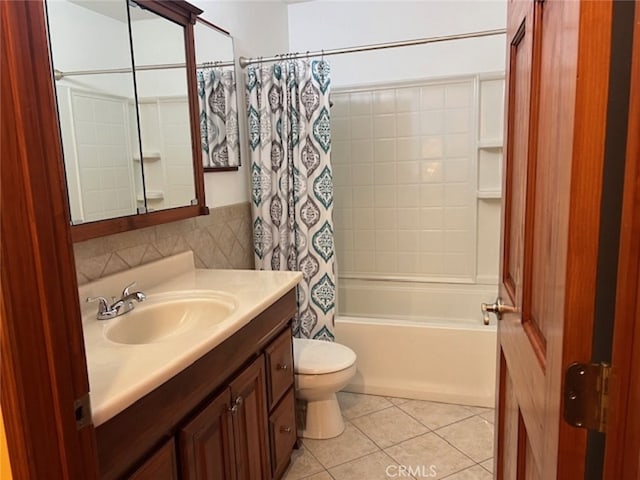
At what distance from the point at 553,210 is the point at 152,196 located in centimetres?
151

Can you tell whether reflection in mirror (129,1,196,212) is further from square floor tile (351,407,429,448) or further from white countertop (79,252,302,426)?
square floor tile (351,407,429,448)

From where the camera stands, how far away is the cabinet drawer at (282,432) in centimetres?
181

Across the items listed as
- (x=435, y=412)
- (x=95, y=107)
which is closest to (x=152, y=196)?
(x=95, y=107)

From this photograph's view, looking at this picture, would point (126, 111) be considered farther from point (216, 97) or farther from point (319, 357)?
point (319, 357)

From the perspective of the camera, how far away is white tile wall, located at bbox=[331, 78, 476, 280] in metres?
3.09

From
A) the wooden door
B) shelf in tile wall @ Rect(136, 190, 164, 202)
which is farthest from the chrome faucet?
the wooden door

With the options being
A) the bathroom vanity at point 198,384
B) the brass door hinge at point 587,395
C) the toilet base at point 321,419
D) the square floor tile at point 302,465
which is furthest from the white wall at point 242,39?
the brass door hinge at point 587,395

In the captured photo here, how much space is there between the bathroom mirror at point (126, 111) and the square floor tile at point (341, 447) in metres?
1.25

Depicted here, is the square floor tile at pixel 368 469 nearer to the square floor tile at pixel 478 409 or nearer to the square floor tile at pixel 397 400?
the square floor tile at pixel 397 400

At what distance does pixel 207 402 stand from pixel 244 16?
210 centimetres

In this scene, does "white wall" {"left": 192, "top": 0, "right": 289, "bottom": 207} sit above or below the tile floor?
above

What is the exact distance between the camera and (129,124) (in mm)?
1691

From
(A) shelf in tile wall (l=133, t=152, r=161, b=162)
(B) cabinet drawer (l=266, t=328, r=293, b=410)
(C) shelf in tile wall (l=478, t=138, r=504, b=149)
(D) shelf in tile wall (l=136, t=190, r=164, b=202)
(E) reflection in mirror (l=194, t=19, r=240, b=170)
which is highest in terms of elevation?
(E) reflection in mirror (l=194, t=19, r=240, b=170)

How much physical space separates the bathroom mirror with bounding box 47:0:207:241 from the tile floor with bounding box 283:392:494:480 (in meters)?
1.27
